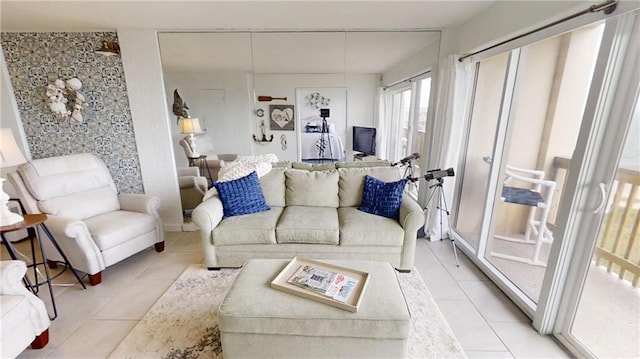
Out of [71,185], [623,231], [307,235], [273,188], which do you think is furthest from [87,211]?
[623,231]

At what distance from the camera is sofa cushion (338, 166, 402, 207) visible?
2.83 m

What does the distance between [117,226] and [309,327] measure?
2.15 m

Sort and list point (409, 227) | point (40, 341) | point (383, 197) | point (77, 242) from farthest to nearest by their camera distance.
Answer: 1. point (383, 197)
2. point (409, 227)
3. point (77, 242)
4. point (40, 341)

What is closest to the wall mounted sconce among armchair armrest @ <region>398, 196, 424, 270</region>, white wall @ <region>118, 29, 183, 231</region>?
white wall @ <region>118, 29, 183, 231</region>

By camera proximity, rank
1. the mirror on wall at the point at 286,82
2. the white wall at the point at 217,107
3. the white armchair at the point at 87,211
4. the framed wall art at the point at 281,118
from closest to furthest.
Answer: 1. the white armchair at the point at 87,211
2. the mirror on wall at the point at 286,82
3. the white wall at the point at 217,107
4. the framed wall art at the point at 281,118

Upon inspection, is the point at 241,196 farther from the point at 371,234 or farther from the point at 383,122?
the point at 383,122

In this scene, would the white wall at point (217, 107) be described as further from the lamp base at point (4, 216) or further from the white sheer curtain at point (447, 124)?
the white sheer curtain at point (447, 124)

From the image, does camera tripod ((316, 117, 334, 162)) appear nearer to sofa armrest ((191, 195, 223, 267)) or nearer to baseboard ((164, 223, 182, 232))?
sofa armrest ((191, 195, 223, 267))

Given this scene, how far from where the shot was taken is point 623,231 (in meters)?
1.52

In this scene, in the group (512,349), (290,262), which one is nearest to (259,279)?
(290,262)

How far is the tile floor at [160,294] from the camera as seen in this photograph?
1.72 meters

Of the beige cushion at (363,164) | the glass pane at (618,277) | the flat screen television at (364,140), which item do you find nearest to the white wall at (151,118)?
the beige cushion at (363,164)

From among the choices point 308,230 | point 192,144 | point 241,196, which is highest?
point 192,144

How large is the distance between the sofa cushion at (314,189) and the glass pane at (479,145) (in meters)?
1.50
